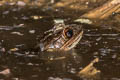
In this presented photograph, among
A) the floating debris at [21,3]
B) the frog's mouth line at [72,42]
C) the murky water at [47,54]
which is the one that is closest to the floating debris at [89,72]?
the murky water at [47,54]

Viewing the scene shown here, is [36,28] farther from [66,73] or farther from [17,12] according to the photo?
[66,73]

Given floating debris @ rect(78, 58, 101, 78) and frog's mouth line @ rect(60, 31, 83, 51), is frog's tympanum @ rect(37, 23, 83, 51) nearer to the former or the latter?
frog's mouth line @ rect(60, 31, 83, 51)

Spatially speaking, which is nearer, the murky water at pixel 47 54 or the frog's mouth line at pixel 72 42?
the murky water at pixel 47 54

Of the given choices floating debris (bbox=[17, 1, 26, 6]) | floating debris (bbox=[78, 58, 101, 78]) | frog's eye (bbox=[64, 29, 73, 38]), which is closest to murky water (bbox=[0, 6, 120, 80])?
floating debris (bbox=[78, 58, 101, 78])

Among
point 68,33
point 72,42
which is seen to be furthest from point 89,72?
point 68,33

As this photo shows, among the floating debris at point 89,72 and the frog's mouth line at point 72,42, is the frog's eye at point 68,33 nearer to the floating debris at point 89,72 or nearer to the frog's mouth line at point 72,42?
the frog's mouth line at point 72,42
